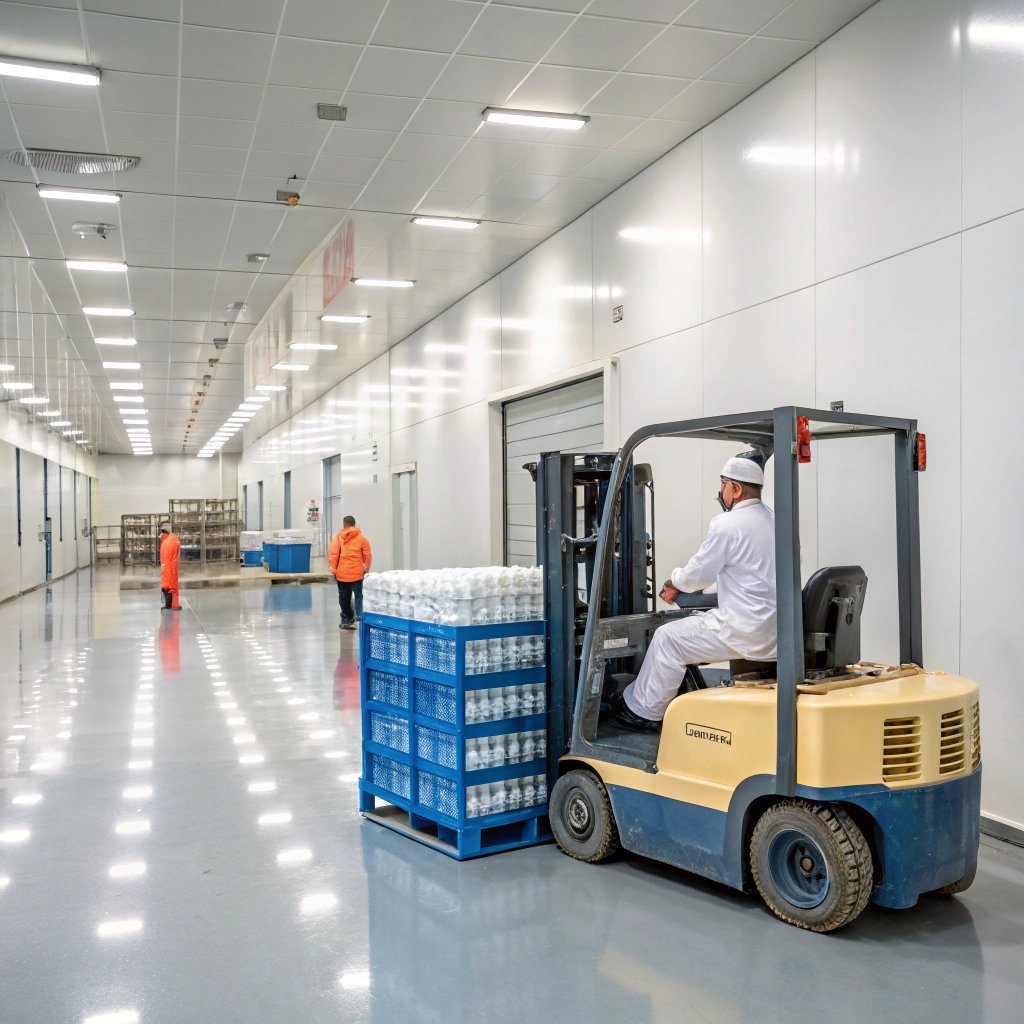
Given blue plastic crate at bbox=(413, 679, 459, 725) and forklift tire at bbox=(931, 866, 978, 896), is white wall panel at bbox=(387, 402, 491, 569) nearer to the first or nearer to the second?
blue plastic crate at bbox=(413, 679, 459, 725)

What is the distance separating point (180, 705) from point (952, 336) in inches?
281

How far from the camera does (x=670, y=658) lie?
4.73 meters

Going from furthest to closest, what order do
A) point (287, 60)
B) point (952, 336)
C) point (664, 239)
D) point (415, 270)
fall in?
point (415, 270), point (664, 239), point (287, 60), point (952, 336)

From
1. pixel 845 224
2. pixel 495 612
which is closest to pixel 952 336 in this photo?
pixel 845 224

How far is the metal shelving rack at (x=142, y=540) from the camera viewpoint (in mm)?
42656

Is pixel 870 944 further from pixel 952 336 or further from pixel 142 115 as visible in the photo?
pixel 142 115

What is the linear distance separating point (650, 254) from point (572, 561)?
4914 mm

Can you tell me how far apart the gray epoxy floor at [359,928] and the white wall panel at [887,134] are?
3744mm

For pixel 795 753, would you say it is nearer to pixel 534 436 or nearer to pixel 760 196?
pixel 760 196

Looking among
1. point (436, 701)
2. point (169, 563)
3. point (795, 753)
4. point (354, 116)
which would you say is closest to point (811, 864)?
point (795, 753)

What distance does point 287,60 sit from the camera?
23.0 feet

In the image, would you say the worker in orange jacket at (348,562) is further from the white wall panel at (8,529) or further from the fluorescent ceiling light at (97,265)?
the white wall panel at (8,529)

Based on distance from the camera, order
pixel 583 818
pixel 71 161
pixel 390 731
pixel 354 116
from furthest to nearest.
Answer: pixel 71 161
pixel 354 116
pixel 390 731
pixel 583 818

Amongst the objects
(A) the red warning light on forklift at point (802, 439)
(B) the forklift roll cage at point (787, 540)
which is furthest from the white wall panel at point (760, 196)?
(A) the red warning light on forklift at point (802, 439)
